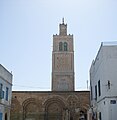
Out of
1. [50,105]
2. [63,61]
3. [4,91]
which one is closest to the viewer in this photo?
[4,91]

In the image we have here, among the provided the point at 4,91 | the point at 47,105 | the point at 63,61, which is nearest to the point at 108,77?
the point at 4,91

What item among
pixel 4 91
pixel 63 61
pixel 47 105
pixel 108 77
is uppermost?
pixel 63 61

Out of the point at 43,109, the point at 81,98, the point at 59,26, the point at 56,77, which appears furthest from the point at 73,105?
the point at 59,26

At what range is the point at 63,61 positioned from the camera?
46.9 m

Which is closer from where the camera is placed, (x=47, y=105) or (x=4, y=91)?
(x=4, y=91)

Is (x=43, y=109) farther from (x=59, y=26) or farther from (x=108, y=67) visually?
(x=59, y=26)

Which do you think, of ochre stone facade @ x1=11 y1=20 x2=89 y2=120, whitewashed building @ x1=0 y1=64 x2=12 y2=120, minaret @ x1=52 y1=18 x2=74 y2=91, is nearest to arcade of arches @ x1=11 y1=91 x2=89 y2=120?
ochre stone facade @ x1=11 y1=20 x2=89 y2=120

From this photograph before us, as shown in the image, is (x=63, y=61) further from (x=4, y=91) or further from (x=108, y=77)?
(x=108, y=77)

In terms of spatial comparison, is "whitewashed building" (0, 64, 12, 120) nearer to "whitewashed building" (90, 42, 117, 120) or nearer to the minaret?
"whitewashed building" (90, 42, 117, 120)

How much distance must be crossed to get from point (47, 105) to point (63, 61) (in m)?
13.7

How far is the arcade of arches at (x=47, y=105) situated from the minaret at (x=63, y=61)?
9208mm

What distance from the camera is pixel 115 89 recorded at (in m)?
19.1

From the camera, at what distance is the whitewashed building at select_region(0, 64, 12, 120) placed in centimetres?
2042

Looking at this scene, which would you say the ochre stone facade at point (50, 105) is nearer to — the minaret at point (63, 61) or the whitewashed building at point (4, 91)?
the minaret at point (63, 61)
